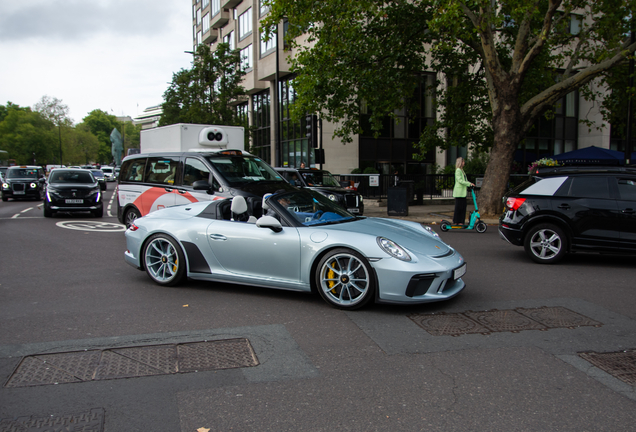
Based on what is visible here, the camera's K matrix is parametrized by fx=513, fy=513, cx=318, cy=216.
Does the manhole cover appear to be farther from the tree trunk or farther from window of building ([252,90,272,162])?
window of building ([252,90,272,162])

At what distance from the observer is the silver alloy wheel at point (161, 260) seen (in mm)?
6520

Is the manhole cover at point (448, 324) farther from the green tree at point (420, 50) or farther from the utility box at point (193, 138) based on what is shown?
the green tree at point (420, 50)

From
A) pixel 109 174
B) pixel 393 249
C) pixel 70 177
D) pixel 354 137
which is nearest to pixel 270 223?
pixel 393 249

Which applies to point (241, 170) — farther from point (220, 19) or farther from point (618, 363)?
point (220, 19)

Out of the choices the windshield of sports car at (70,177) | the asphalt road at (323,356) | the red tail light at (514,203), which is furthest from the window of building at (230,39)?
the asphalt road at (323,356)

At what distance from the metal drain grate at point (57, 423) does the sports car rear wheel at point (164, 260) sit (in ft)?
11.0

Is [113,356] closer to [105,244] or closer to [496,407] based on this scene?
[496,407]

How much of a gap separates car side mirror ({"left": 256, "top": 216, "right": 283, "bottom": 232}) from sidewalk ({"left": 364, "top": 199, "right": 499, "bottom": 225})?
1119 centimetres

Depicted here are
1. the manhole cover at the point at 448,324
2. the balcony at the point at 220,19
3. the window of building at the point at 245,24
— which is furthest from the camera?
the balcony at the point at 220,19

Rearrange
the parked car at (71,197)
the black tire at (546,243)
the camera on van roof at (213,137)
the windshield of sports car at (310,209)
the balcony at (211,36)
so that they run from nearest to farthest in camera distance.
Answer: the windshield of sports car at (310,209) → the black tire at (546,243) → the camera on van roof at (213,137) → the parked car at (71,197) → the balcony at (211,36)

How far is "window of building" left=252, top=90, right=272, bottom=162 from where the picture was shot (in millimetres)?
39062

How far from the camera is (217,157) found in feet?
34.9

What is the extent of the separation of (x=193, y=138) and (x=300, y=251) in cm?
825

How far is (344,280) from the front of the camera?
5.41 meters
